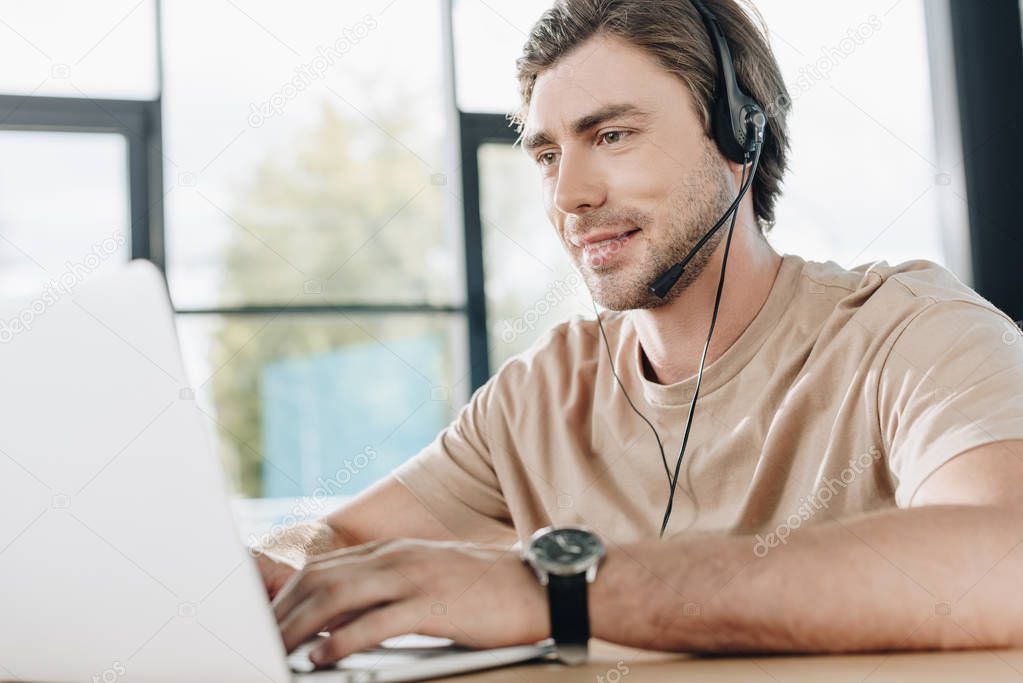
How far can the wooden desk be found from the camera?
1.89 ft

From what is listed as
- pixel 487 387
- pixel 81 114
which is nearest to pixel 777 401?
pixel 487 387

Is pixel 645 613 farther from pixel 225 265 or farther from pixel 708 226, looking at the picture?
pixel 225 265

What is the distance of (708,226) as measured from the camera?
1.37 meters

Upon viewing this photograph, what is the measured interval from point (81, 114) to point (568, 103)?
6.74 feet

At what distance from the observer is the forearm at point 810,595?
645 millimetres

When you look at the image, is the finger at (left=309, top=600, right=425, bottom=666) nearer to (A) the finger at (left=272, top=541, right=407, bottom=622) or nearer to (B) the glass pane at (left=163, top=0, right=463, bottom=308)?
(A) the finger at (left=272, top=541, right=407, bottom=622)

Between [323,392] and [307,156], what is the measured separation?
78 cm

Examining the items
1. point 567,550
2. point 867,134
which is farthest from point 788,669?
point 867,134

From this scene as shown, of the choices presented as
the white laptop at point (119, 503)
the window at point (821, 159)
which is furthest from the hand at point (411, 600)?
the window at point (821, 159)

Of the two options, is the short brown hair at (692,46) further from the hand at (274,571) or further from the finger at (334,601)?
the finger at (334,601)

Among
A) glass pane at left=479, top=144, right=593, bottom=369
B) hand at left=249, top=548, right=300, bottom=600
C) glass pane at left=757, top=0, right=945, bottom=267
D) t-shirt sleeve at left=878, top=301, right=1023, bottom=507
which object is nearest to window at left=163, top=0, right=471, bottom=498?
glass pane at left=479, top=144, right=593, bottom=369

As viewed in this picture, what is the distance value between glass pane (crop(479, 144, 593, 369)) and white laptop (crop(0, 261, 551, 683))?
8.78ft

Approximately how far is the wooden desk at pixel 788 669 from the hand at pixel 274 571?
0.38 m

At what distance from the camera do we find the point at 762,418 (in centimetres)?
117
